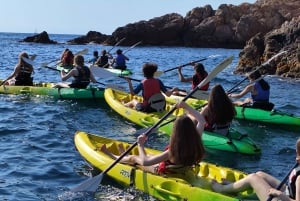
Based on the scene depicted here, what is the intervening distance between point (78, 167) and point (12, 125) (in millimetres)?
3934

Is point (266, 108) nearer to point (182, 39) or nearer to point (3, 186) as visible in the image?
point (3, 186)

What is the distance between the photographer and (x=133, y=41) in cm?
6575

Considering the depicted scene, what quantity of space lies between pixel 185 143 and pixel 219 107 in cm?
239

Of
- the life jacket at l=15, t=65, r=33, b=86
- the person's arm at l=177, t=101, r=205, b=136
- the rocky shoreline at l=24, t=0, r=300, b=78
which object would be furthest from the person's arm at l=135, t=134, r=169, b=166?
the rocky shoreline at l=24, t=0, r=300, b=78

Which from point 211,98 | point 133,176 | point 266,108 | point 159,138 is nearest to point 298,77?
point 266,108

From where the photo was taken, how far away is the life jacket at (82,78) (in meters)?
14.5

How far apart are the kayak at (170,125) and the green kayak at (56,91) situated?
500mm

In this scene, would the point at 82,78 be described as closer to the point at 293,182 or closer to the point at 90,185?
the point at 90,185

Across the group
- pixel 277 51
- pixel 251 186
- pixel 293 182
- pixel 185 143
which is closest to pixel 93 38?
pixel 277 51

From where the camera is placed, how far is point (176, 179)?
675cm

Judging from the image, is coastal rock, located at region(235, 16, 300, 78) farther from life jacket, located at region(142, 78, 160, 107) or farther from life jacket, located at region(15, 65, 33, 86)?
life jacket, located at region(142, 78, 160, 107)

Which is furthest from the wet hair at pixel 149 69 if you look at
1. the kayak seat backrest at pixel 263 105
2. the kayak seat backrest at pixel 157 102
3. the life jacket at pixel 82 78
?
the life jacket at pixel 82 78

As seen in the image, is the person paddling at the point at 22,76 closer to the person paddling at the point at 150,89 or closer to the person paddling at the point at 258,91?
the person paddling at the point at 150,89

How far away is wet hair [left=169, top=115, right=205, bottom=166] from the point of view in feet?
20.2
